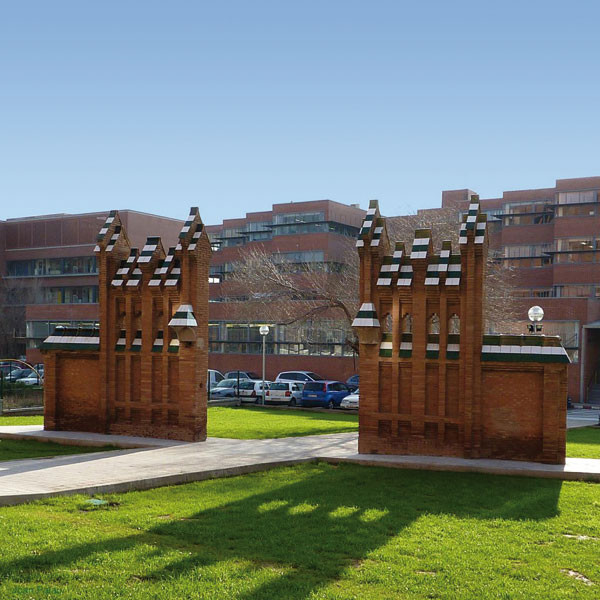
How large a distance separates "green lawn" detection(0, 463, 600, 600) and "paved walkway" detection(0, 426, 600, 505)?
60 centimetres

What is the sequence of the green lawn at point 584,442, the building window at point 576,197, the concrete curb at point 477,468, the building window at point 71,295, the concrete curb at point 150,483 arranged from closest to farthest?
1. the concrete curb at point 150,483
2. the concrete curb at point 477,468
3. the green lawn at point 584,442
4. the building window at point 576,197
5. the building window at point 71,295

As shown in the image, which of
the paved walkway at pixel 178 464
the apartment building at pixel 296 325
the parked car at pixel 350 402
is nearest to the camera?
the paved walkway at pixel 178 464

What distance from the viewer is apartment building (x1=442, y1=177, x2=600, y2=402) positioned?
46.4 meters

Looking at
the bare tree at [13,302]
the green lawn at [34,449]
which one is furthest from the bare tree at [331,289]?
the bare tree at [13,302]

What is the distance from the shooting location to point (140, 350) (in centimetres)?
1950

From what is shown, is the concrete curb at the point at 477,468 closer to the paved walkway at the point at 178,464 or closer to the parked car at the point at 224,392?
the paved walkway at the point at 178,464

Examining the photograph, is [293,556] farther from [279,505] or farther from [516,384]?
[516,384]

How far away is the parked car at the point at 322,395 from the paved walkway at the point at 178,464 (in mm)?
15661

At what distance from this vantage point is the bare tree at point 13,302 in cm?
7100

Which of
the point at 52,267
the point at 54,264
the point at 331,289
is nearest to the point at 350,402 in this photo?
the point at 331,289

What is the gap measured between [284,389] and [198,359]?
16617 mm

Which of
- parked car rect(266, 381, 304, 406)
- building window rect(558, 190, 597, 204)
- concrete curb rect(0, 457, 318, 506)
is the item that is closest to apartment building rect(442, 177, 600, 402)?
building window rect(558, 190, 597, 204)

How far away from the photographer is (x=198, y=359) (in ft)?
61.4

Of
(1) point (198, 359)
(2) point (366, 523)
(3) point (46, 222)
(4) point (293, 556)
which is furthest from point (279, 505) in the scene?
(3) point (46, 222)
